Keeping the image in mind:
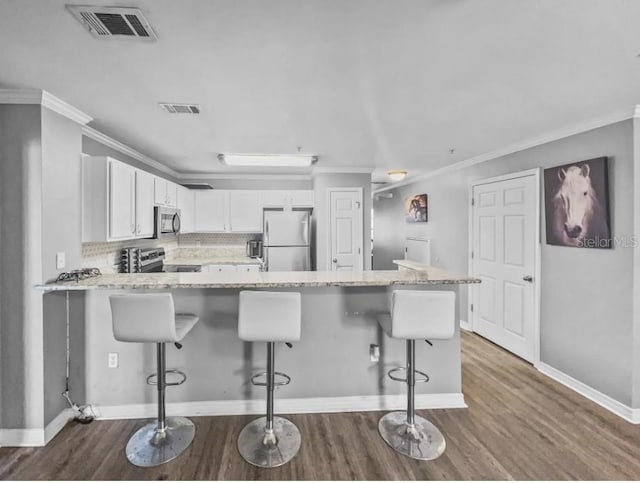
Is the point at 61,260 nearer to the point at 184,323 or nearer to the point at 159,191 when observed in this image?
the point at 184,323

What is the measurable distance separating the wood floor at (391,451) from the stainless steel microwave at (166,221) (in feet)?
6.70

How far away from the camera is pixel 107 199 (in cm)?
289

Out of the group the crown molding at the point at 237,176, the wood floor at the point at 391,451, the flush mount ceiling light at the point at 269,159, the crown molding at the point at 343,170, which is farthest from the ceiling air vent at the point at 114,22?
the crown molding at the point at 237,176

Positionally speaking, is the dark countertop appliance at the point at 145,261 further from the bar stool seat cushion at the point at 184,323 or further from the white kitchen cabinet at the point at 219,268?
the bar stool seat cushion at the point at 184,323

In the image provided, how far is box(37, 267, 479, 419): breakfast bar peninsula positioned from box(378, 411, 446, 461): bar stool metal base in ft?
0.79

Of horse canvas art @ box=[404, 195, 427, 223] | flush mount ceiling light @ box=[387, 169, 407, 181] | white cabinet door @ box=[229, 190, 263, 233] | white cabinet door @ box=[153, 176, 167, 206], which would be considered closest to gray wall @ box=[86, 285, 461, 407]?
white cabinet door @ box=[153, 176, 167, 206]

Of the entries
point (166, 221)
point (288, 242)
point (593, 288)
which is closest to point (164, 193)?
point (166, 221)

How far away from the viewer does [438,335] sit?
2318 millimetres

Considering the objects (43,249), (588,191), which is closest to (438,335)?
(588,191)

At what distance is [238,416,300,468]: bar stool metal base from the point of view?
7.04ft

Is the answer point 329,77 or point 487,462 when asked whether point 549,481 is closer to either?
point 487,462

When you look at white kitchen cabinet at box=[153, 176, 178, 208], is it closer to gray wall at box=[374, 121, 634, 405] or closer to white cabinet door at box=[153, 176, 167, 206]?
white cabinet door at box=[153, 176, 167, 206]

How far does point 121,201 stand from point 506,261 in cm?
411

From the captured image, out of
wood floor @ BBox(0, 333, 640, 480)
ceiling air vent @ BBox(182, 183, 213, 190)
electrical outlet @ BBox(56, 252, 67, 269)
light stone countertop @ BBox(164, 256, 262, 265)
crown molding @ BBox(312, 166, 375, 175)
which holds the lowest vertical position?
wood floor @ BBox(0, 333, 640, 480)
